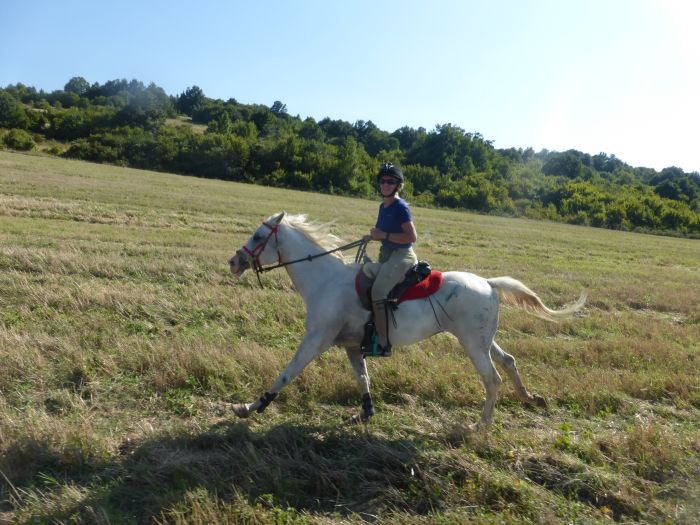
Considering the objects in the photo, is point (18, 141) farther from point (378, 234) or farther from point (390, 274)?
point (390, 274)

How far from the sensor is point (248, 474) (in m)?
4.44

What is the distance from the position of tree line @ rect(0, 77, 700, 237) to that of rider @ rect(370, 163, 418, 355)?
56.2 meters

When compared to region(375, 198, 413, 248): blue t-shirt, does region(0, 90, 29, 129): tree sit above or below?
above

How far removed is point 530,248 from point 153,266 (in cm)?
1920

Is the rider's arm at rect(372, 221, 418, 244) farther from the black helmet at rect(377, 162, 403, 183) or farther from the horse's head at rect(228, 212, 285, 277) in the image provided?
the horse's head at rect(228, 212, 285, 277)

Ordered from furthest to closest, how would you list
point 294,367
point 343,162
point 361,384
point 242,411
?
point 343,162 < point 361,384 < point 294,367 < point 242,411

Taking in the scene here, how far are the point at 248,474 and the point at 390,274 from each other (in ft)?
8.25

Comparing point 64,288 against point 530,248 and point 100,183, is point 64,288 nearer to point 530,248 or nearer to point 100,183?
point 530,248

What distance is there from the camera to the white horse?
5785 mm

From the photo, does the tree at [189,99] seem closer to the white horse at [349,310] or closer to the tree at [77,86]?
the tree at [77,86]

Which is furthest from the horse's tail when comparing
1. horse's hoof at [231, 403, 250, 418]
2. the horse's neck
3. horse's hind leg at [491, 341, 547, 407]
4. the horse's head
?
horse's hoof at [231, 403, 250, 418]

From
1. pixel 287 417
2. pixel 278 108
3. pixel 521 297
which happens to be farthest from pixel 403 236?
pixel 278 108

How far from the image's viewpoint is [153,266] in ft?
39.0

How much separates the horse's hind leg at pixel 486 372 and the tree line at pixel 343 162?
2209 inches
